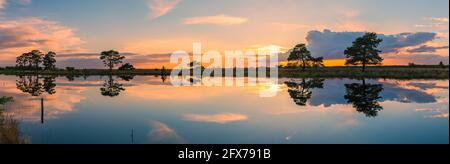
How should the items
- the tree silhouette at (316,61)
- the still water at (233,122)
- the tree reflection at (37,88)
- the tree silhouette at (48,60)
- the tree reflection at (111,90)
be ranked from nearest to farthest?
the still water at (233,122) < the tree reflection at (111,90) < the tree reflection at (37,88) < the tree silhouette at (316,61) < the tree silhouette at (48,60)

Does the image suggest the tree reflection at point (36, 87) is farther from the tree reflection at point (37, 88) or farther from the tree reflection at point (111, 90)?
the tree reflection at point (111, 90)

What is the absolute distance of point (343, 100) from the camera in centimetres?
3447

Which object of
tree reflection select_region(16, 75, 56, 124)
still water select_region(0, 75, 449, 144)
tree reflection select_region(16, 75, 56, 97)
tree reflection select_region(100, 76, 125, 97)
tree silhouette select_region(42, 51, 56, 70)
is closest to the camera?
still water select_region(0, 75, 449, 144)

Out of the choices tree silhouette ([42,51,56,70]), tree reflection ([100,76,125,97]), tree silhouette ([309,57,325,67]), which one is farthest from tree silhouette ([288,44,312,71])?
tree silhouette ([42,51,56,70])

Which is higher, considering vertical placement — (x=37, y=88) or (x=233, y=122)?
(x=37, y=88)

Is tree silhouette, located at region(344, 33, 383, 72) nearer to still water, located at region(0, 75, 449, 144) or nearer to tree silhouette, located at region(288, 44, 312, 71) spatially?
tree silhouette, located at region(288, 44, 312, 71)

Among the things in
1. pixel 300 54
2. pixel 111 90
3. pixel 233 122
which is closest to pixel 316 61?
pixel 300 54

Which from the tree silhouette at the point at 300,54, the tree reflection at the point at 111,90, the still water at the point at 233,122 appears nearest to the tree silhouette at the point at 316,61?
the tree silhouette at the point at 300,54

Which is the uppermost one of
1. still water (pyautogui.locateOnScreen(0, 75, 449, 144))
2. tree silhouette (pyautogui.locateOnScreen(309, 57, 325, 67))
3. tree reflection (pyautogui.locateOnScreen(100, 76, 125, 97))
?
tree silhouette (pyautogui.locateOnScreen(309, 57, 325, 67))

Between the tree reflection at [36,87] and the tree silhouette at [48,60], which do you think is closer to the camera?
the tree reflection at [36,87]

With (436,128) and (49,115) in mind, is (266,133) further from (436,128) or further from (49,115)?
(49,115)

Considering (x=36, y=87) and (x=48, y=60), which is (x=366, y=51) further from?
(x=48, y=60)

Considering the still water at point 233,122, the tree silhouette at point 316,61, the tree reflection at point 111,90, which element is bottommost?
the still water at point 233,122
